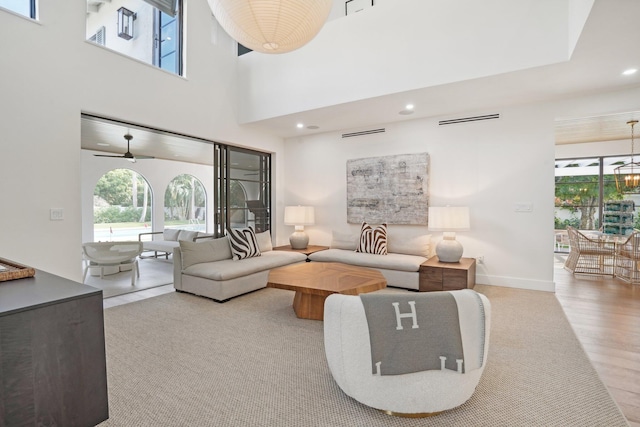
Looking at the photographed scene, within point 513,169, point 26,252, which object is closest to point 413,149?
point 513,169

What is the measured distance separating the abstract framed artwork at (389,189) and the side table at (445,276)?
1.02 m

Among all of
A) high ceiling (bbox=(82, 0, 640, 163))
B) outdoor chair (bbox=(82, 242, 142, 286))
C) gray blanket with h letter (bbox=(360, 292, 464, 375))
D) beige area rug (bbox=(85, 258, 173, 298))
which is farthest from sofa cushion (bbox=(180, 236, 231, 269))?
gray blanket with h letter (bbox=(360, 292, 464, 375))

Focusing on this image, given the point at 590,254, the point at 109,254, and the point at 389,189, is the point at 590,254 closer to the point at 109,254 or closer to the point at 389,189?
the point at 389,189

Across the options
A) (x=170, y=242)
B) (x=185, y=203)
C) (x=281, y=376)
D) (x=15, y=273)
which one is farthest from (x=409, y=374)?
(x=185, y=203)

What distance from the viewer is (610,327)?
3.10 metres

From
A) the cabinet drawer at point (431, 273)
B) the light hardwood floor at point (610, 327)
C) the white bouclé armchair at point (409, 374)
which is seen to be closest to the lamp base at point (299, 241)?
the cabinet drawer at point (431, 273)

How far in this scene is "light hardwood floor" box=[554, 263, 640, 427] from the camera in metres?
2.09

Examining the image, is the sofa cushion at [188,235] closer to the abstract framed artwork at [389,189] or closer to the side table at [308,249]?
the side table at [308,249]

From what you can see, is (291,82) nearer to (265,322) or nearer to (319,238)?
(319,238)

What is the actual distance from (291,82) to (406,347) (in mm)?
4208

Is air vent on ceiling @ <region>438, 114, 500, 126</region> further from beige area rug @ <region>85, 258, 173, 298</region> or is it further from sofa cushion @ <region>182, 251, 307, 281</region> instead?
beige area rug @ <region>85, 258, 173, 298</region>

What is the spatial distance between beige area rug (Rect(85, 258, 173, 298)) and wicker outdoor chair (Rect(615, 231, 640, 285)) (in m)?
7.10

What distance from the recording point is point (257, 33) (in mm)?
1951

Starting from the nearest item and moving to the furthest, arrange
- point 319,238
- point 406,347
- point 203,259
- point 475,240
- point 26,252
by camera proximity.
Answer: point 406,347 → point 26,252 → point 203,259 → point 475,240 → point 319,238
